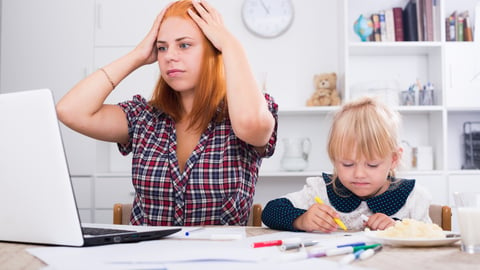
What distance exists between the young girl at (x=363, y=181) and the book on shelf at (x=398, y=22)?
1910 millimetres

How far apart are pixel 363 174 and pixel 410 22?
2169 mm

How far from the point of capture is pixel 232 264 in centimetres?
79

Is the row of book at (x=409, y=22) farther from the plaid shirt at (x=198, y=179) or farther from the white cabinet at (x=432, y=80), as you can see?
the plaid shirt at (x=198, y=179)

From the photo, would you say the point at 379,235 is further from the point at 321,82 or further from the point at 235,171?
the point at 321,82

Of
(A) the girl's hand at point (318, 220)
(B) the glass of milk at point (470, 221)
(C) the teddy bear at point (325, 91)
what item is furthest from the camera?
(C) the teddy bear at point (325, 91)

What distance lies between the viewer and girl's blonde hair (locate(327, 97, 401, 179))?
1.50m

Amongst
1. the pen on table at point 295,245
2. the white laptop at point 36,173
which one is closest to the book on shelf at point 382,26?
the pen on table at point 295,245

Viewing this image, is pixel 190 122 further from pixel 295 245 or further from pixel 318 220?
pixel 295 245

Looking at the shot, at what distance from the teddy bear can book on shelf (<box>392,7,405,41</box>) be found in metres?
0.45

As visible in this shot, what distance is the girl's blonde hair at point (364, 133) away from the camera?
1497 mm

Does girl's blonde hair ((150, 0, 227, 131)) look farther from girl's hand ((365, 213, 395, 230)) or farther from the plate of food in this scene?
the plate of food

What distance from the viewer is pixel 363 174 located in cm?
146

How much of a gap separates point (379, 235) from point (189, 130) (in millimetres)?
750

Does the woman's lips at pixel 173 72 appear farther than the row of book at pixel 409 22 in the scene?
No
